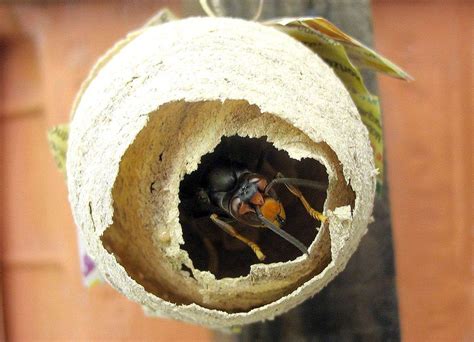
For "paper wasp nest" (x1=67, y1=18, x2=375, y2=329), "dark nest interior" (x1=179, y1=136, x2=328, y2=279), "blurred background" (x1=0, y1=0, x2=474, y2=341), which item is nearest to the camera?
"paper wasp nest" (x1=67, y1=18, x2=375, y2=329)

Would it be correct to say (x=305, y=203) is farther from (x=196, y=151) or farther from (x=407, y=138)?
(x=407, y=138)

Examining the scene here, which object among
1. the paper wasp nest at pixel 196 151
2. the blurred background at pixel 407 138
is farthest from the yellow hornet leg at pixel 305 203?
the blurred background at pixel 407 138

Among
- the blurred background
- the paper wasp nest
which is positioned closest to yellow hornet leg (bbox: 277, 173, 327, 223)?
the paper wasp nest

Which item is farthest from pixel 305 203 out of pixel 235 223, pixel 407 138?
pixel 407 138

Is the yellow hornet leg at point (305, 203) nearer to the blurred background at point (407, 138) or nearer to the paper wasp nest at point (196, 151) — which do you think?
the paper wasp nest at point (196, 151)

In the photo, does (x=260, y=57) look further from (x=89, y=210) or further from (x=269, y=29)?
(x=89, y=210)

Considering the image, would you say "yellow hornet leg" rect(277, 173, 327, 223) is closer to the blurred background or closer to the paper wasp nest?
the paper wasp nest
